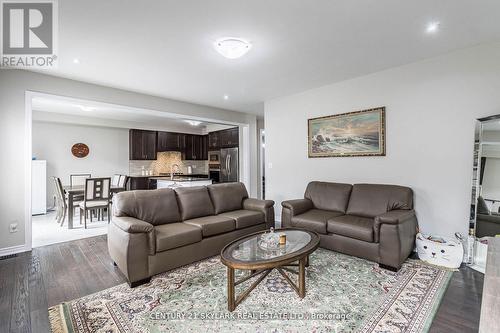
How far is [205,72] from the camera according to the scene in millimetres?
3582

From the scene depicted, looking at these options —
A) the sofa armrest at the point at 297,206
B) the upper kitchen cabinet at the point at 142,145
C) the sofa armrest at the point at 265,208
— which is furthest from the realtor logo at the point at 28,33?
the upper kitchen cabinet at the point at 142,145

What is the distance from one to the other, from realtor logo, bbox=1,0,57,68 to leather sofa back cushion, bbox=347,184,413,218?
13.4 ft

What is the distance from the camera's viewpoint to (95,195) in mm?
4926

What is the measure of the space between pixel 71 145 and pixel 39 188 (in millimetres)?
1411

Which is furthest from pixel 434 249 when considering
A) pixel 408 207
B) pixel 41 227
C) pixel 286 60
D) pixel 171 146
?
pixel 171 146

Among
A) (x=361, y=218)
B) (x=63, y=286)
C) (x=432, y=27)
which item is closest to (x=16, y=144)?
(x=63, y=286)

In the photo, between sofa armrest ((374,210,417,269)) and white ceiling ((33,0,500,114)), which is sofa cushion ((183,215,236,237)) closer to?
sofa armrest ((374,210,417,269))

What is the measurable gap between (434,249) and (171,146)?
736cm

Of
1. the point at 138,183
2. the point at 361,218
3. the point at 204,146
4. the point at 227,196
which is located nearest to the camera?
the point at 361,218

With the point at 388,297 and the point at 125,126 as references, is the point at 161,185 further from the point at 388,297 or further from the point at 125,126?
the point at 388,297

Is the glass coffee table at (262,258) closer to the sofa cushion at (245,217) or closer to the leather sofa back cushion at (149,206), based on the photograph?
the sofa cushion at (245,217)

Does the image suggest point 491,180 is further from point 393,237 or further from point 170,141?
point 170,141

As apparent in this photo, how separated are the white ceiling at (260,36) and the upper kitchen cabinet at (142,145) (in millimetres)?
3744

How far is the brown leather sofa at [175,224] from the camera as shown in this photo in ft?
8.10
